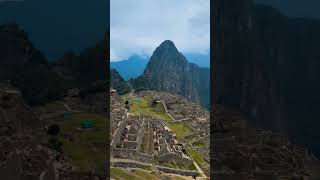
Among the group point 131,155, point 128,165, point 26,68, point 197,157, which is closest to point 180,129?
point 197,157

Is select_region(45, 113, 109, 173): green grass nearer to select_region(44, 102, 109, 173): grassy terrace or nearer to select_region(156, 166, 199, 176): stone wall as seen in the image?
select_region(44, 102, 109, 173): grassy terrace

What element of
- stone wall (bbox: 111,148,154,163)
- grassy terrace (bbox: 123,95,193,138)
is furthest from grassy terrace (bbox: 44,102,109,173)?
grassy terrace (bbox: 123,95,193,138)

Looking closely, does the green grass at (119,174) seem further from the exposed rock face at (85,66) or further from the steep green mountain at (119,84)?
the steep green mountain at (119,84)

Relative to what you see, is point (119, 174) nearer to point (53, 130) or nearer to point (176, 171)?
point (176, 171)

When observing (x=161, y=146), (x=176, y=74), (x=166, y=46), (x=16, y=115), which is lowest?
(x=161, y=146)

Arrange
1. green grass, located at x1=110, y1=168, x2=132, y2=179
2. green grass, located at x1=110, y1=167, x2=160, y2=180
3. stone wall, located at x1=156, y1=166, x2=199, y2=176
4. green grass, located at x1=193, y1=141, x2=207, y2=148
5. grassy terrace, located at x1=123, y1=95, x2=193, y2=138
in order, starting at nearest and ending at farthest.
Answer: green grass, located at x1=110, y1=168, x2=132, y2=179 < green grass, located at x1=110, y1=167, x2=160, y2=180 < stone wall, located at x1=156, y1=166, x2=199, y2=176 < green grass, located at x1=193, y1=141, x2=207, y2=148 < grassy terrace, located at x1=123, y1=95, x2=193, y2=138
